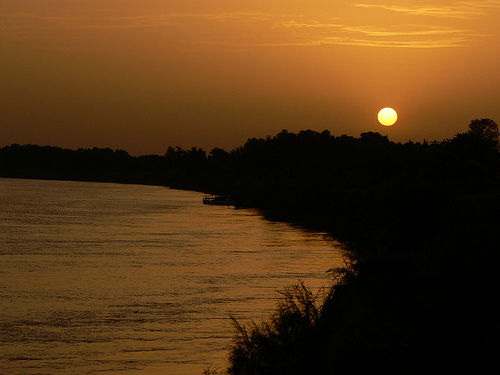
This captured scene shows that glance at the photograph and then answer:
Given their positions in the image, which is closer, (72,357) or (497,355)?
(497,355)

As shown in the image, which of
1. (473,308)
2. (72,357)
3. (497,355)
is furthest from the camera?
(72,357)

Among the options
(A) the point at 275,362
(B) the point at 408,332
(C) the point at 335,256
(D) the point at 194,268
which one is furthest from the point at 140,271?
(B) the point at 408,332

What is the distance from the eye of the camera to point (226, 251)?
67.4 m

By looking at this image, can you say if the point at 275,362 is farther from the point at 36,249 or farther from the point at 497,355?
the point at 36,249

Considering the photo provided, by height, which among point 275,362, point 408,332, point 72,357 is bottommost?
point 72,357

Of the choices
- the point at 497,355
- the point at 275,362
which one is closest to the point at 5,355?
the point at 275,362

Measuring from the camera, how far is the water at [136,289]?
102ft

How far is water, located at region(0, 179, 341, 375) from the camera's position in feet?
102

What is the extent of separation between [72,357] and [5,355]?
9.58ft

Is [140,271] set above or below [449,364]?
below

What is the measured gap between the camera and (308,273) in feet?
173

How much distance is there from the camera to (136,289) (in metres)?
46.5

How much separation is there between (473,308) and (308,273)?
114 ft

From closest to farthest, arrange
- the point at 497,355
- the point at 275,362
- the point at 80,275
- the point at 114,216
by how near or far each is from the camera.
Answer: the point at 497,355 < the point at 275,362 < the point at 80,275 < the point at 114,216
